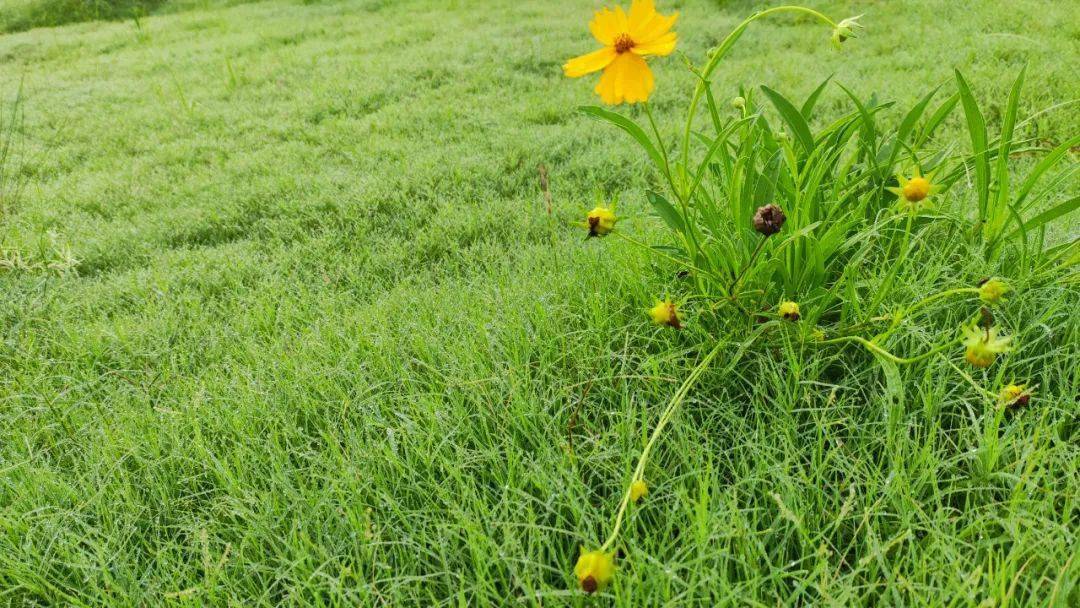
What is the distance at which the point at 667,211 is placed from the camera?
1460mm

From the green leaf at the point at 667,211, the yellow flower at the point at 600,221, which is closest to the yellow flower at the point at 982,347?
the yellow flower at the point at 600,221

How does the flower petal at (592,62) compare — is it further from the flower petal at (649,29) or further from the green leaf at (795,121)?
the green leaf at (795,121)

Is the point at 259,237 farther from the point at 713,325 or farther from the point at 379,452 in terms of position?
the point at 713,325

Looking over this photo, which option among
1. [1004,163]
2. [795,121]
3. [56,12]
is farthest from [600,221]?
[56,12]

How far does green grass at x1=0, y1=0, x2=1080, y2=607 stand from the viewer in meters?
1.05

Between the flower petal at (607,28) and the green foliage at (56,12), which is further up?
the green foliage at (56,12)

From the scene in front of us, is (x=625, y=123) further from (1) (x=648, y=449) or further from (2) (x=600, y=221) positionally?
(1) (x=648, y=449)

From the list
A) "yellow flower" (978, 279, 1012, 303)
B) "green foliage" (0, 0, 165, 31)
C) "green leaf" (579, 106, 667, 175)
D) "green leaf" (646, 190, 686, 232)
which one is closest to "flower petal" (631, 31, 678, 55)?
"green leaf" (579, 106, 667, 175)

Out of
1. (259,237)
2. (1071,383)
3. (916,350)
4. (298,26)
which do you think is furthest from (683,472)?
(298,26)

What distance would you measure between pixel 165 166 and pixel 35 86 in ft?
10.6

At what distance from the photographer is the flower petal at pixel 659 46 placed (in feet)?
3.53

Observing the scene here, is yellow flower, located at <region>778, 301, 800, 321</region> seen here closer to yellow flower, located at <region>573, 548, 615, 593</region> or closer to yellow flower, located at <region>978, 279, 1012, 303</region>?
yellow flower, located at <region>978, 279, 1012, 303</region>

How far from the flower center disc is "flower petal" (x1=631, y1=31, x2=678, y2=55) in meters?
0.01

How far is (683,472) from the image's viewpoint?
1.24 metres
